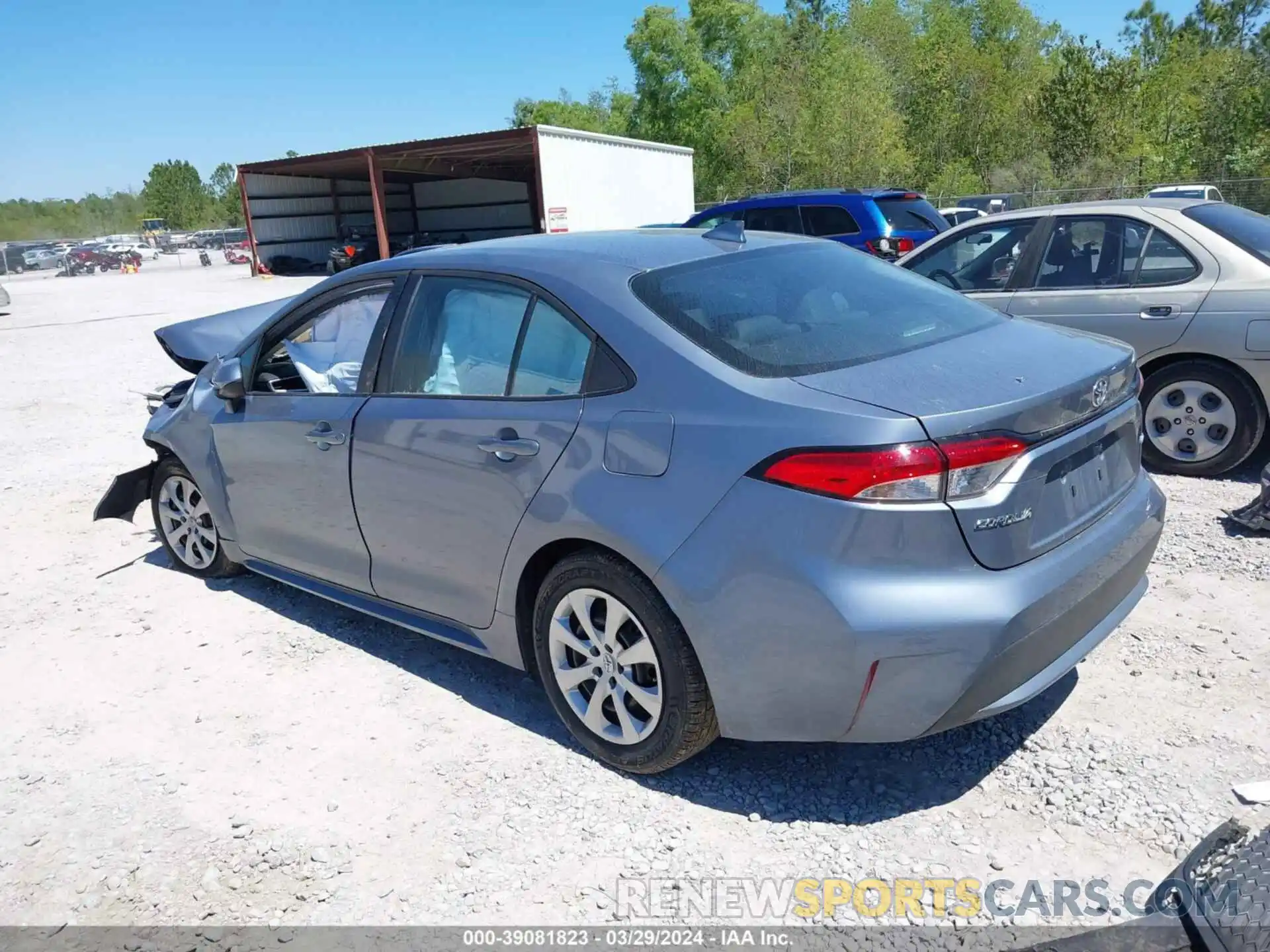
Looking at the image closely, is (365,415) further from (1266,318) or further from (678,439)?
(1266,318)

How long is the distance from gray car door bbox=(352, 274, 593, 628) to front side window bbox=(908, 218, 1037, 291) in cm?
387

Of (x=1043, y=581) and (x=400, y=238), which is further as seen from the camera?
(x=400, y=238)

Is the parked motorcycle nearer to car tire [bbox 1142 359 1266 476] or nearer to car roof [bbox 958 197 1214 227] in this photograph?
car roof [bbox 958 197 1214 227]

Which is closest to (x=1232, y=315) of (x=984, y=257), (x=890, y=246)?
(x=984, y=257)

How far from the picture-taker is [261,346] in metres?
4.32

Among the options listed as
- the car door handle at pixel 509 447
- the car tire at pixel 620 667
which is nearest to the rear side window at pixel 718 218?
the car door handle at pixel 509 447

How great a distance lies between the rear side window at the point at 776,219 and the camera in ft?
42.7

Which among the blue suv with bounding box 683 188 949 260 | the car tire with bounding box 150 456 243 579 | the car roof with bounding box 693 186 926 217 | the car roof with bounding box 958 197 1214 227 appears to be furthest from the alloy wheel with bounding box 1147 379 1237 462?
the car roof with bounding box 693 186 926 217

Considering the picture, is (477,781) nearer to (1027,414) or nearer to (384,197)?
(1027,414)

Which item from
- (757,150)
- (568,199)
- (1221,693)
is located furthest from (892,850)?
(757,150)

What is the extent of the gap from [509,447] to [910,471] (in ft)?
4.44

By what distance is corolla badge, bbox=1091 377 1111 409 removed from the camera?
2777 mm

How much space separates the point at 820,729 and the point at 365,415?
2137mm

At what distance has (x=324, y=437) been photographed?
12.6 feet
